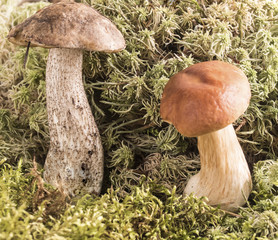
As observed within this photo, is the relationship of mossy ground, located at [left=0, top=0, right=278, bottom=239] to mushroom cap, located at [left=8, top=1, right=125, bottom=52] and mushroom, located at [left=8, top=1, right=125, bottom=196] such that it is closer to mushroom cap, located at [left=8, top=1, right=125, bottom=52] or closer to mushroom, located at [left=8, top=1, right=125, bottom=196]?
mushroom, located at [left=8, top=1, right=125, bottom=196]

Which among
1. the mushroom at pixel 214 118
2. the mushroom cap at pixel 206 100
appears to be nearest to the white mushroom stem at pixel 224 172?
the mushroom at pixel 214 118

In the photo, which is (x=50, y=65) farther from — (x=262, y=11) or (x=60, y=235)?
(x=262, y=11)

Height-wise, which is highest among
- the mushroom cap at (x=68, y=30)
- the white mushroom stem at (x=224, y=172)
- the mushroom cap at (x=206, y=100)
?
the mushroom cap at (x=68, y=30)

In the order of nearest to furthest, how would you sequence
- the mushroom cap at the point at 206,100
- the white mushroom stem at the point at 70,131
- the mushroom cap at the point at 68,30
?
the mushroom cap at the point at 206,100 < the mushroom cap at the point at 68,30 < the white mushroom stem at the point at 70,131

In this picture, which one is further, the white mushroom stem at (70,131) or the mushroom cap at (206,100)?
the white mushroom stem at (70,131)

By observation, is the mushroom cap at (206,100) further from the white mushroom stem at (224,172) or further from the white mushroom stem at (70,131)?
the white mushroom stem at (70,131)

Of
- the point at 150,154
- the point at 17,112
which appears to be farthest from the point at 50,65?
the point at 150,154
